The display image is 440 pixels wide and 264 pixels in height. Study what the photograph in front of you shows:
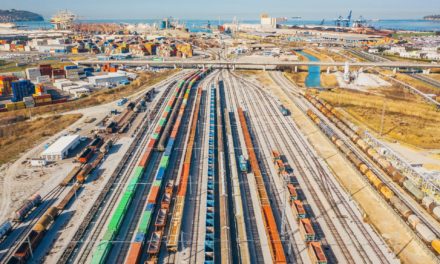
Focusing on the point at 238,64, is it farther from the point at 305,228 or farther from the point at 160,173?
the point at 305,228

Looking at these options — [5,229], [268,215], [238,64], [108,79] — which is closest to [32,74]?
[108,79]

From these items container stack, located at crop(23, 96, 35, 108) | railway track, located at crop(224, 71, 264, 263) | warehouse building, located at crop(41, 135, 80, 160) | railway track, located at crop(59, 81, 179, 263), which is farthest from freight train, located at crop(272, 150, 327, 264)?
container stack, located at crop(23, 96, 35, 108)

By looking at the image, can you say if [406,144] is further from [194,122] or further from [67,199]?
[67,199]

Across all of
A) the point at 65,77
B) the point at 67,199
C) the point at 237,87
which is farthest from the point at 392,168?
the point at 65,77

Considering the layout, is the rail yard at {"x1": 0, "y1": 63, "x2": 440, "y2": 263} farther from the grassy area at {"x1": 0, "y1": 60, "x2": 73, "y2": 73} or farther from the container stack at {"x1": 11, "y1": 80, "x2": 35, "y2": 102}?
the grassy area at {"x1": 0, "y1": 60, "x2": 73, "y2": 73}

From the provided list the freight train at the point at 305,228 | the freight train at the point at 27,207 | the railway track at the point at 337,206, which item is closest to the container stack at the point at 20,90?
the freight train at the point at 27,207

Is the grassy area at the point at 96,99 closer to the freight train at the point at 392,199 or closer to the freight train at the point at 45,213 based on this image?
the freight train at the point at 45,213
